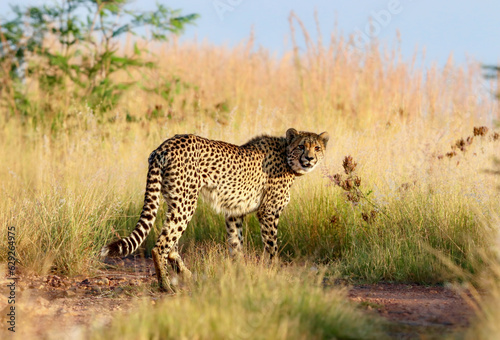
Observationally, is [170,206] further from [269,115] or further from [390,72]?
[390,72]

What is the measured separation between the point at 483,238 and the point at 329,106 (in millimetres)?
5380

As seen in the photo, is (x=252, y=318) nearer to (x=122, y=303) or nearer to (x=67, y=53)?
(x=122, y=303)

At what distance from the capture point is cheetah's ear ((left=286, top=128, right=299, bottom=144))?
17.6ft

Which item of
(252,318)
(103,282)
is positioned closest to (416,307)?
(252,318)

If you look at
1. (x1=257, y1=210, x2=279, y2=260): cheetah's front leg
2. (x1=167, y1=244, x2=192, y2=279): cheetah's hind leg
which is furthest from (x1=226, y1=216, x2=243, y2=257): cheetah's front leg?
(x1=167, y1=244, x2=192, y2=279): cheetah's hind leg

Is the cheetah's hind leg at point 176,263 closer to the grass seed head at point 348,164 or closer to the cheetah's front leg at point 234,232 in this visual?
the cheetah's front leg at point 234,232

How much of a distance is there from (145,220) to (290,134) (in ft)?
5.51

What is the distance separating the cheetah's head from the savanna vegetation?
0.30 metres

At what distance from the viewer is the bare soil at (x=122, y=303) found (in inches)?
130

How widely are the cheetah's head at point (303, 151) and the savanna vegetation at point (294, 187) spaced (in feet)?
0.99

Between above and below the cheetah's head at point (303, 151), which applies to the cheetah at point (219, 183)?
below

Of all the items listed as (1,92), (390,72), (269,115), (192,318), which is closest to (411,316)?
(192,318)

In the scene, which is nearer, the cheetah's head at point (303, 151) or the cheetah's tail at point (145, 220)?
the cheetah's tail at point (145, 220)

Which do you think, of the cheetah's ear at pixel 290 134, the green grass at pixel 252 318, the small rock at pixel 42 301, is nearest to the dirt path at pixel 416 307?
the green grass at pixel 252 318
